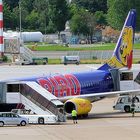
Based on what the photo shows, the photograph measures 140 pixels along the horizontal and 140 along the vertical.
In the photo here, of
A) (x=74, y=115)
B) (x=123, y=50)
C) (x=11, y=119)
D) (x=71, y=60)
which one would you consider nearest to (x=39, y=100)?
(x=74, y=115)

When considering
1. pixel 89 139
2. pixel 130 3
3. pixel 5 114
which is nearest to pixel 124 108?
pixel 5 114

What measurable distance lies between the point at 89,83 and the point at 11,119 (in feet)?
→ 34.9

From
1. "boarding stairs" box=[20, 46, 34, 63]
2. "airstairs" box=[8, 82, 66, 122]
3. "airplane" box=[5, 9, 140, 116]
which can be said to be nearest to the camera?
"airstairs" box=[8, 82, 66, 122]

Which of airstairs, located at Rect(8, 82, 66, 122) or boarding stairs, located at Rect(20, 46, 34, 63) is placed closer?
airstairs, located at Rect(8, 82, 66, 122)

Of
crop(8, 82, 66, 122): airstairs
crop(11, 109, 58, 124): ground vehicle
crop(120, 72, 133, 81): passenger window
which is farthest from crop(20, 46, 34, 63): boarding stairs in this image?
crop(11, 109, 58, 124): ground vehicle

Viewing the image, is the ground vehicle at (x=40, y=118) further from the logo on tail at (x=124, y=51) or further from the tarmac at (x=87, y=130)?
the logo on tail at (x=124, y=51)

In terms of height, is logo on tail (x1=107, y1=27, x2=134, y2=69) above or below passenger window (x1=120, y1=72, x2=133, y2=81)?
above

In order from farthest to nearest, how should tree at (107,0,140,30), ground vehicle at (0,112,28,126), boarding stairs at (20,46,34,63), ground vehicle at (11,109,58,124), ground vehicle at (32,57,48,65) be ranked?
tree at (107,0,140,30) → boarding stairs at (20,46,34,63) → ground vehicle at (32,57,48,65) → ground vehicle at (11,109,58,124) → ground vehicle at (0,112,28,126)

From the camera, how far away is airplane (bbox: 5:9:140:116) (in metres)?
55.7

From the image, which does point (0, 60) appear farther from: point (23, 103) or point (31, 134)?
point (31, 134)

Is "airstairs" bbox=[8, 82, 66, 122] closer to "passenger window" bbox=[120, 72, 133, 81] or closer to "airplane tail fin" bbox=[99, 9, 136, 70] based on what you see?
"passenger window" bbox=[120, 72, 133, 81]

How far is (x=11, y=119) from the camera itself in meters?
50.4

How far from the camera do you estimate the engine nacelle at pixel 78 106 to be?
5494 centimetres

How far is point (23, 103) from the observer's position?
54.3 metres
